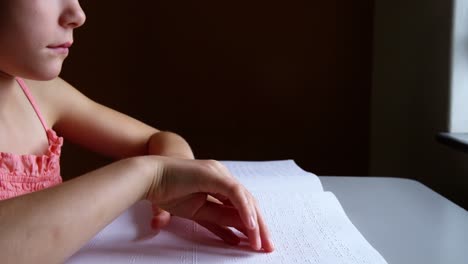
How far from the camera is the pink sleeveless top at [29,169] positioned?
599mm

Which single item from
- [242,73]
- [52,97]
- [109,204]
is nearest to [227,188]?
[109,204]

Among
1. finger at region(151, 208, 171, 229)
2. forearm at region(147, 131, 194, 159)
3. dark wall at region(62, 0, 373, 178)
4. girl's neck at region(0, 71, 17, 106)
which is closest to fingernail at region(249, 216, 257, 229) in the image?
finger at region(151, 208, 171, 229)

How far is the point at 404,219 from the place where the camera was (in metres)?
0.65

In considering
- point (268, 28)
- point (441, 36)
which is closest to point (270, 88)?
point (268, 28)

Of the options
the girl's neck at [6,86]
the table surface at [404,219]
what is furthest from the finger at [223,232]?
the girl's neck at [6,86]

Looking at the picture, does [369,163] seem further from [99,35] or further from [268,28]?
[99,35]

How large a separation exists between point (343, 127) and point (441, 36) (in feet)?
1.71

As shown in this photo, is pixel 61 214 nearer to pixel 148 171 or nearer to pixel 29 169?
pixel 148 171

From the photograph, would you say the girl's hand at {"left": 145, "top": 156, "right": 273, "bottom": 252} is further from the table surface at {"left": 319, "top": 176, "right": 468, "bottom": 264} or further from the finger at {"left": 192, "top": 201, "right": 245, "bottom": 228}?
the table surface at {"left": 319, "top": 176, "right": 468, "bottom": 264}

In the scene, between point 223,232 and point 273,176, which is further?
point 273,176

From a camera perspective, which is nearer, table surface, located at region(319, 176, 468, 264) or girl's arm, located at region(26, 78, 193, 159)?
table surface, located at region(319, 176, 468, 264)

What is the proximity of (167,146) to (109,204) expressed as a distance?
0.27 metres

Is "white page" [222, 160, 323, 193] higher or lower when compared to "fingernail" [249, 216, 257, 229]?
lower

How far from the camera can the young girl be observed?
1.42 feet
